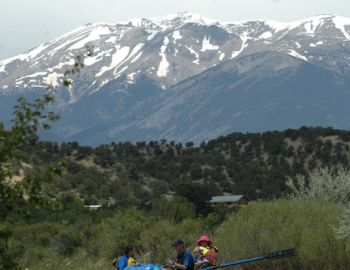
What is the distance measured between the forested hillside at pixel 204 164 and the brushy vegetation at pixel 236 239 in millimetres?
52624

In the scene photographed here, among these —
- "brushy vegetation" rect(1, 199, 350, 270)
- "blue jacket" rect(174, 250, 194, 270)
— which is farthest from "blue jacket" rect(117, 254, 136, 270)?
"brushy vegetation" rect(1, 199, 350, 270)

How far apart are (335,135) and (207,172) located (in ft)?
135

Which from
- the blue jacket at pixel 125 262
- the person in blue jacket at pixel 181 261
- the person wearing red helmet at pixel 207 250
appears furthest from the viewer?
the person wearing red helmet at pixel 207 250

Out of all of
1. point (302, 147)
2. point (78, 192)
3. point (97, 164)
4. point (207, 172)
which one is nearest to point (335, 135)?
→ point (302, 147)

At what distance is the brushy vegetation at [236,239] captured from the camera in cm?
1305

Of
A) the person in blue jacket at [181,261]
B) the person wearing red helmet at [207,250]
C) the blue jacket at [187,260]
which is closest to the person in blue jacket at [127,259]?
the person in blue jacket at [181,261]

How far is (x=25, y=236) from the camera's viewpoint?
2672 cm

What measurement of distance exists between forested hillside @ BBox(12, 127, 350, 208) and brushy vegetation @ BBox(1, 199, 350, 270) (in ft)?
173

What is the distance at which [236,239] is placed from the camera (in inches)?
A: 573

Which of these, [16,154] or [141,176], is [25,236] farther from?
[141,176]

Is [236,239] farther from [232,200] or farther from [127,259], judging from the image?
[232,200]

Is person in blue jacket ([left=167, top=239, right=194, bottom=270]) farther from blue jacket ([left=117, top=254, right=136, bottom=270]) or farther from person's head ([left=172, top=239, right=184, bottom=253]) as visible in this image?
blue jacket ([left=117, top=254, right=136, bottom=270])

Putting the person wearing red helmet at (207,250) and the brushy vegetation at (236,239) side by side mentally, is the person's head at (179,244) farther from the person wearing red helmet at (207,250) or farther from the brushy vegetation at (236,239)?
the brushy vegetation at (236,239)

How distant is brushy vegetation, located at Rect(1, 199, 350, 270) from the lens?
1305 cm
